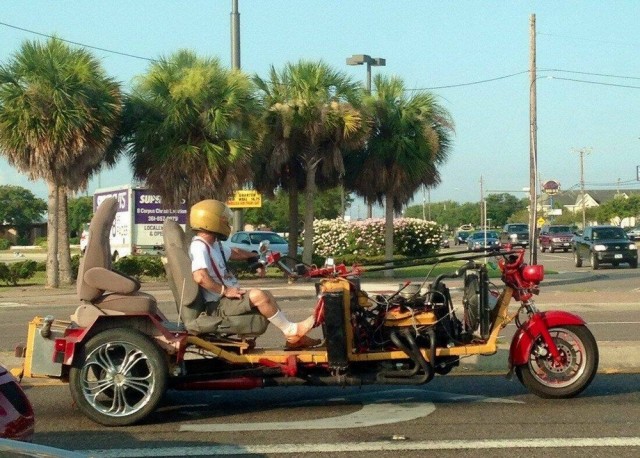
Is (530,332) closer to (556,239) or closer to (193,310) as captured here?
(193,310)

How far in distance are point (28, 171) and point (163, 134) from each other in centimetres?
387

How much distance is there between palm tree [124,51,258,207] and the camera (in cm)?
2712

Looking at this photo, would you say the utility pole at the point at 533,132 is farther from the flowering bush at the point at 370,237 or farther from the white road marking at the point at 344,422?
the white road marking at the point at 344,422

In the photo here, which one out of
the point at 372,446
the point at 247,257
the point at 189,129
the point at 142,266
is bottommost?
the point at 372,446

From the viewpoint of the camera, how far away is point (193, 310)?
809cm

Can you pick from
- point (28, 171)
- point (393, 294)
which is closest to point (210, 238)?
point (393, 294)

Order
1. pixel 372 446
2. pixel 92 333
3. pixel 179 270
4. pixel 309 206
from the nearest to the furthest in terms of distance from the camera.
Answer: pixel 372 446 < pixel 92 333 < pixel 179 270 < pixel 309 206

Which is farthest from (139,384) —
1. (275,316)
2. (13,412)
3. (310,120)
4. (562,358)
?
(310,120)

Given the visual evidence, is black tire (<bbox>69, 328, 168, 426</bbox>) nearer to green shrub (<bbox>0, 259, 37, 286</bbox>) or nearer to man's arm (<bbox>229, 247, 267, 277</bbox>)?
man's arm (<bbox>229, 247, 267, 277</bbox>)

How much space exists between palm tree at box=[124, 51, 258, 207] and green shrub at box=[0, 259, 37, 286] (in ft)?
16.2

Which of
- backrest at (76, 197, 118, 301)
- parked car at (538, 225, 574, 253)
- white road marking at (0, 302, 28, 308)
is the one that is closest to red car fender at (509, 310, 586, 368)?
backrest at (76, 197, 118, 301)

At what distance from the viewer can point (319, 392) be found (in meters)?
9.07

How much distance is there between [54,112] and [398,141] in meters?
11.5

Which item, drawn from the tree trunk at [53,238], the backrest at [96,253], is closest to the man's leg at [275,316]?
the backrest at [96,253]
